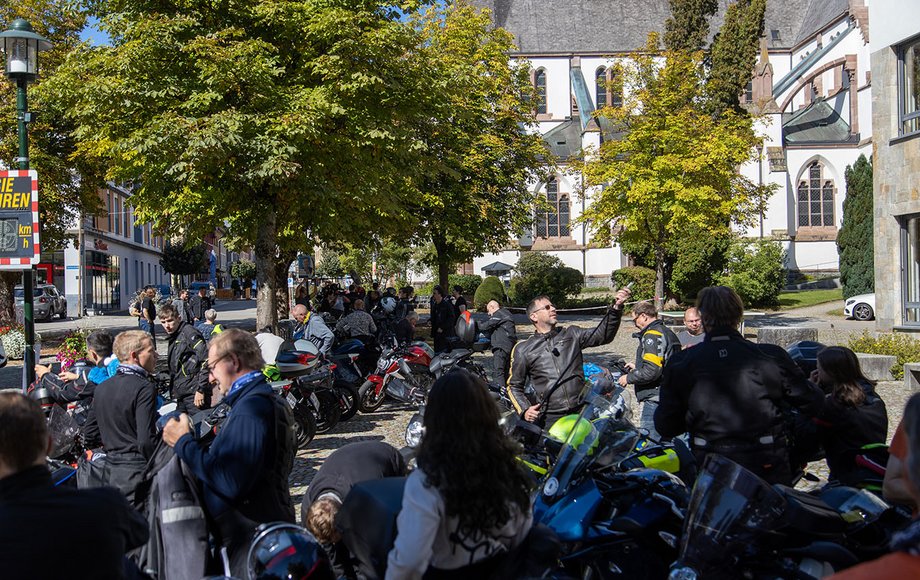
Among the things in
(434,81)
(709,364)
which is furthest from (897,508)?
(434,81)

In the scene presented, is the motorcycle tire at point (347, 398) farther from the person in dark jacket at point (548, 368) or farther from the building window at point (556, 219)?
the building window at point (556, 219)

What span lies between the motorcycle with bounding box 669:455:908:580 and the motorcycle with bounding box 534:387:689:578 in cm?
36

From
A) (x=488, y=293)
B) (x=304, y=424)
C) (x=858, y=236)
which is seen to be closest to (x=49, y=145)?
(x=304, y=424)

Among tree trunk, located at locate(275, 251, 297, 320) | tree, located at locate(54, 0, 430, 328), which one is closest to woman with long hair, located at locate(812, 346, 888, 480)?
tree, located at locate(54, 0, 430, 328)

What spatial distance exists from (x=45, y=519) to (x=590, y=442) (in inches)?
86.0

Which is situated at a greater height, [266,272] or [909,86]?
[909,86]

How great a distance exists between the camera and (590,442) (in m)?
3.47

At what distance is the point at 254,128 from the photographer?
34.9 feet

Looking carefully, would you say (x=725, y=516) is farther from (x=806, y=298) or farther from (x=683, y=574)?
(x=806, y=298)

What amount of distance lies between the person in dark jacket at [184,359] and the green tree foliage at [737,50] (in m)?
41.3

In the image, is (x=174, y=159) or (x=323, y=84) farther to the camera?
(x=323, y=84)

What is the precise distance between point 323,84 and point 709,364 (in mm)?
9344

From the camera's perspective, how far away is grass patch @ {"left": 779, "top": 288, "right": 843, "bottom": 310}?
3247 centimetres

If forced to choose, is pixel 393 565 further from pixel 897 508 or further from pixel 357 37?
pixel 357 37
